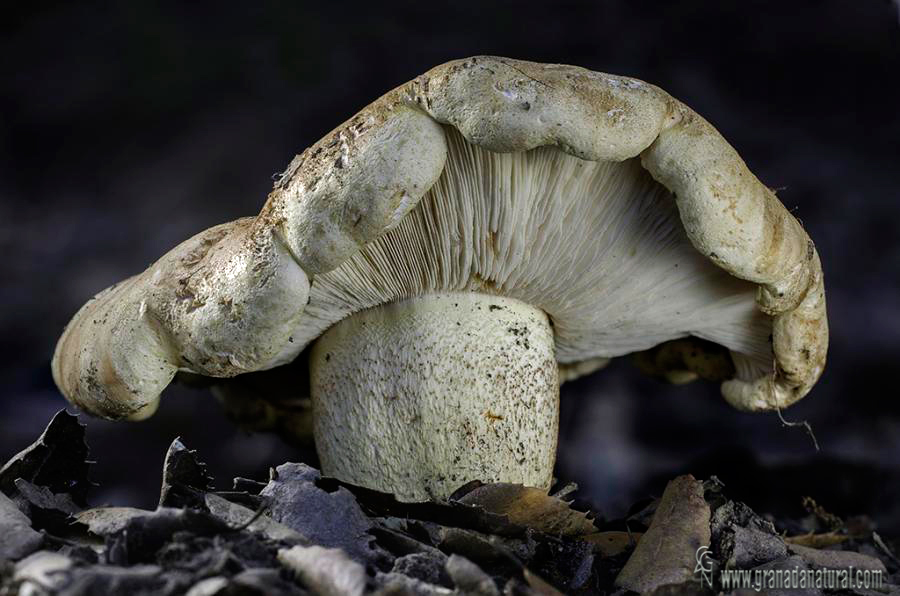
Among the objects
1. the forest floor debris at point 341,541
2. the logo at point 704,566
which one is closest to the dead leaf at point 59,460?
the forest floor debris at point 341,541

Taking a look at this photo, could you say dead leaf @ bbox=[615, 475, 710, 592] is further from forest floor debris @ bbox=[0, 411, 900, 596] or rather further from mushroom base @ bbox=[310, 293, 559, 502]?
mushroom base @ bbox=[310, 293, 559, 502]

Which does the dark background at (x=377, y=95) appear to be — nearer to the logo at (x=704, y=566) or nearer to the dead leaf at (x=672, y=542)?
the dead leaf at (x=672, y=542)

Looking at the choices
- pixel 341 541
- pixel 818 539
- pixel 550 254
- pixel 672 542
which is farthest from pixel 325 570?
pixel 818 539

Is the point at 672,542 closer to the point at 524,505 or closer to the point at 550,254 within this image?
the point at 524,505

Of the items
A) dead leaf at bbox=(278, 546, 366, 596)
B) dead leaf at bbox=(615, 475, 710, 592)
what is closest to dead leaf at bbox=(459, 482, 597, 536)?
dead leaf at bbox=(615, 475, 710, 592)

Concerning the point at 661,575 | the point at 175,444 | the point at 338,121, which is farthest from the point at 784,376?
the point at 338,121

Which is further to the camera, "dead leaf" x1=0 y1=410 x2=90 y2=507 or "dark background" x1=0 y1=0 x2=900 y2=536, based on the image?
"dark background" x1=0 y1=0 x2=900 y2=536

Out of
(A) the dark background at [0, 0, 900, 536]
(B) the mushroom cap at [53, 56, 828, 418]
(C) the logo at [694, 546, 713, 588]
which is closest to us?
(C) the logo at [694, 546, 713, 588]

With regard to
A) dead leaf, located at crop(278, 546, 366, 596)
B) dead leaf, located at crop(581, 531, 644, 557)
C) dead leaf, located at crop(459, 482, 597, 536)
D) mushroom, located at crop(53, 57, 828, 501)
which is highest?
mushroom, located at crop(53, 57, 828, 501)
